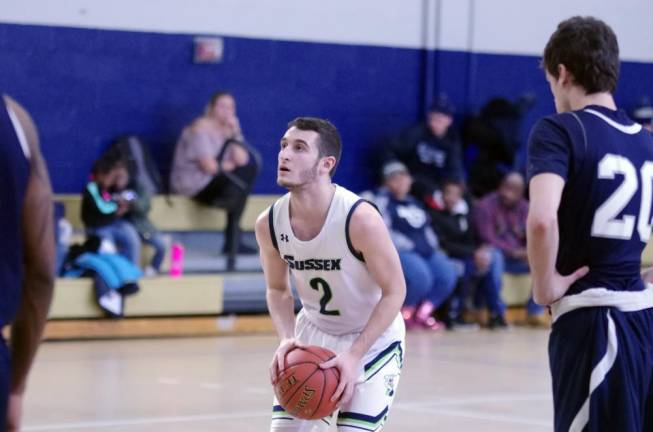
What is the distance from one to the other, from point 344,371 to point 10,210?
6.88 ft

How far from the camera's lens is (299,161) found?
4660mm

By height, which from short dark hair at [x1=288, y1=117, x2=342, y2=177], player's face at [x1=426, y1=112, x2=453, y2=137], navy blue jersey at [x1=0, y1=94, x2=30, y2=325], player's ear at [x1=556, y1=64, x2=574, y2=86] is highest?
player's ear at [x1=556, y1=64, x2=574, y2=86]

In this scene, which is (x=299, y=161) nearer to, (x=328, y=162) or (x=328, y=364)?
(x=328, y=162)

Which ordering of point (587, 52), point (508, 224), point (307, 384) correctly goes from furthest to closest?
point (508, 224)
point (307, 384)
point (587, 52)

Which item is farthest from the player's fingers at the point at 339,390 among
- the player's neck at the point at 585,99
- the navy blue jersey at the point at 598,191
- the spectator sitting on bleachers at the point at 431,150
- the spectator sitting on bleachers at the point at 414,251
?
the spectator sitting on bleachers at the point at 431,150

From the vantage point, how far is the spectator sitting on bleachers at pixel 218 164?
37.6ft

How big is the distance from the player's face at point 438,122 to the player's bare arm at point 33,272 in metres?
10.3

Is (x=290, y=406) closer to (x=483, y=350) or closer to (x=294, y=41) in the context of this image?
(x=483, y=350)

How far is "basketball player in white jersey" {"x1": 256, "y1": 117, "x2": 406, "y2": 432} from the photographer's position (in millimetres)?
4543

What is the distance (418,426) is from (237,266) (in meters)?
5.11

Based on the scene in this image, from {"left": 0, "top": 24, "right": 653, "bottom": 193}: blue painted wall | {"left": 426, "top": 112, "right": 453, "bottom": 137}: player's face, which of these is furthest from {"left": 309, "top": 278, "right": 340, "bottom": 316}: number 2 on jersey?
{"left": 426, "top": 112, "right": 453, "bottom": 137}: player's face

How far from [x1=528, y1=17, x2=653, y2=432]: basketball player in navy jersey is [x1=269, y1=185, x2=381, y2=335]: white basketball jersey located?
1.21 meters

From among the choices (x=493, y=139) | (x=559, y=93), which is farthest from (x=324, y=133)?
(x=493, y=139)

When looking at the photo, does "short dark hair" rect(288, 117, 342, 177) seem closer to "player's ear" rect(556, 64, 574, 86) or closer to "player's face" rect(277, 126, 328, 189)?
"player's face" rect(277, 126, 328, 189)
